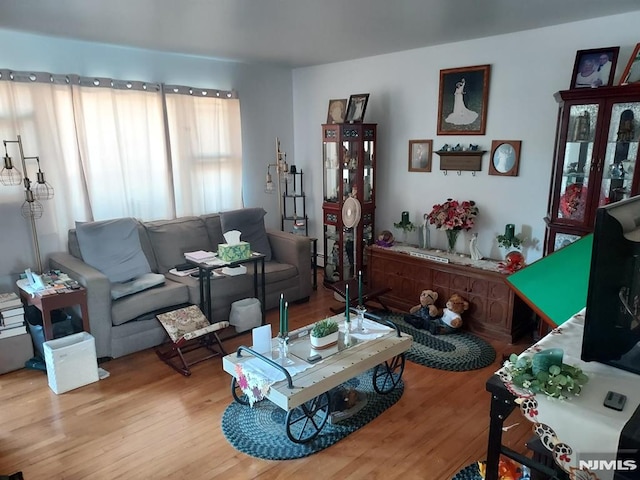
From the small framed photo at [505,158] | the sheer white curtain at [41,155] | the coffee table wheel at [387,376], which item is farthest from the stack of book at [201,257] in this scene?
the small framed photo at [505,158]

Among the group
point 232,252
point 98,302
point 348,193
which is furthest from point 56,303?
point 348,193

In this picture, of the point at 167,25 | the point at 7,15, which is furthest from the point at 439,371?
the point at 7,15

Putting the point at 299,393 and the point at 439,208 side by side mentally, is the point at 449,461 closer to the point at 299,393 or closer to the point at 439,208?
the point at 299,393

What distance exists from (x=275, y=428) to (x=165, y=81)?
11.2 feet

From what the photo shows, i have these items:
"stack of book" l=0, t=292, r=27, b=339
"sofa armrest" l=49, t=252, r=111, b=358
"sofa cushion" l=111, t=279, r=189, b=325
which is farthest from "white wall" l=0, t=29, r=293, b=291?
"sofa cushion" l=111, t=279, r=189, b=325

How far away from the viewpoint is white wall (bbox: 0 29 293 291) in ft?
11.8

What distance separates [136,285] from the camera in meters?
3.55

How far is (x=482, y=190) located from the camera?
4.04 metres

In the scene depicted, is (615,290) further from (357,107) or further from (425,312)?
(357,107)

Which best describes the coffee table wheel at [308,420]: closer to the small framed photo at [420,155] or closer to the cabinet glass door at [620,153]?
the cabinet glass door at [620,153]

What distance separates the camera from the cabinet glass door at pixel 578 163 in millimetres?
3076

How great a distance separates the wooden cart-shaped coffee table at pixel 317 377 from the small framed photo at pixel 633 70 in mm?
2211

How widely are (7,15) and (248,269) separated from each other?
255 centimetres

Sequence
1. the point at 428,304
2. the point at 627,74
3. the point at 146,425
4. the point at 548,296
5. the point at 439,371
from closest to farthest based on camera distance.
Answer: the point at 548,296, the point at 146,425, the point at 627,74, the point at 439,371, the point at 428,304
